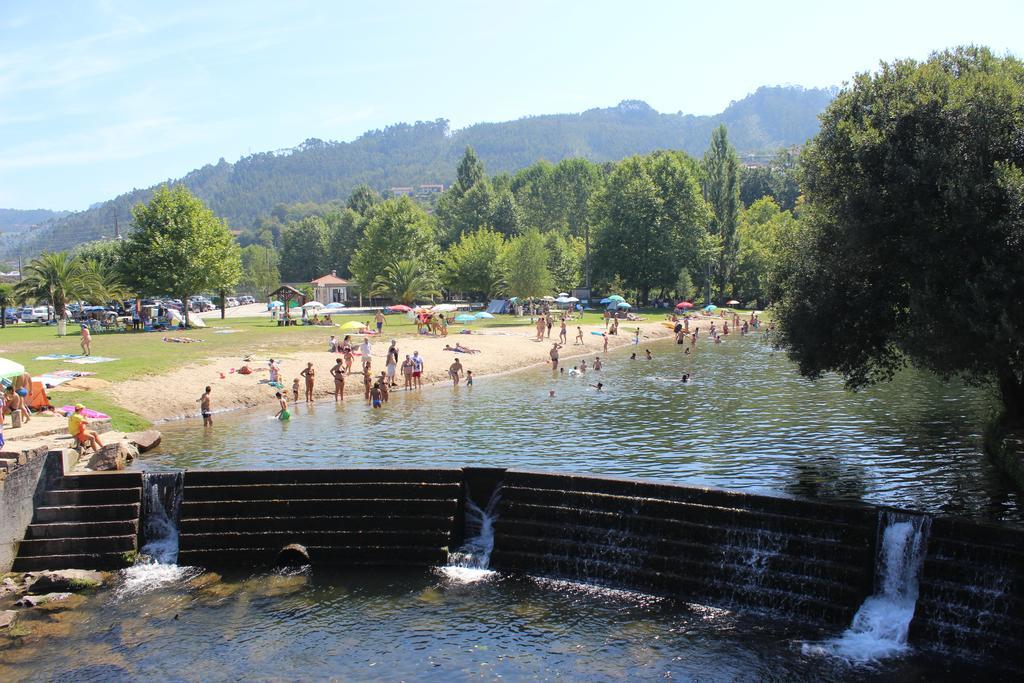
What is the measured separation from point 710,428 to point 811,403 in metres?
8.12

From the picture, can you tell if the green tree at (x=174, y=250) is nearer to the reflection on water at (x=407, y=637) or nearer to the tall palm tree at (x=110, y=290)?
the tall palm tree at (x=110, y=290)

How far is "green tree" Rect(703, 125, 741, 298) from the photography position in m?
109

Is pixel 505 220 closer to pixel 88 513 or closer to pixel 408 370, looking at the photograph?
pixel 408 370

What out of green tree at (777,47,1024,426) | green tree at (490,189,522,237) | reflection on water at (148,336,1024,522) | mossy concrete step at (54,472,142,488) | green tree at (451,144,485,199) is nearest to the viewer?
green tree at (777,47,1024,426)

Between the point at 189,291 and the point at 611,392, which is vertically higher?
the point at 189,291

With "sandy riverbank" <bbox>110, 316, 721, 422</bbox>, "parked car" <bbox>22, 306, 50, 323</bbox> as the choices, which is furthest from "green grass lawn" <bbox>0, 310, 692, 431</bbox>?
"parked car" <bbox>22, 306, 50, 323</bbox>

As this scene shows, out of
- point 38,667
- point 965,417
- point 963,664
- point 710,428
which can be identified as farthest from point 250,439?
point 965,417

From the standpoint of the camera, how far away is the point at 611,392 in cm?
4206

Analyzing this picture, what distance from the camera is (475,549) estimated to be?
803 inches

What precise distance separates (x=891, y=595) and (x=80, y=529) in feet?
64.2

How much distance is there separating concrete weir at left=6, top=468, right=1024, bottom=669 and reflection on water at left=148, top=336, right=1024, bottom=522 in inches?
150

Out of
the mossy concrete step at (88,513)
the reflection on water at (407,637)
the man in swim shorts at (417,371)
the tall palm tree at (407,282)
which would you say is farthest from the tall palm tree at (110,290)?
the reflection on water at (407,637)

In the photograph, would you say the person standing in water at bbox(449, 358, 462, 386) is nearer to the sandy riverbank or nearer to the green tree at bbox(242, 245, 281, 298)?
the sandy riverbank

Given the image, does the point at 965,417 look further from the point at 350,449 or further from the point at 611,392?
the point at 350,449
